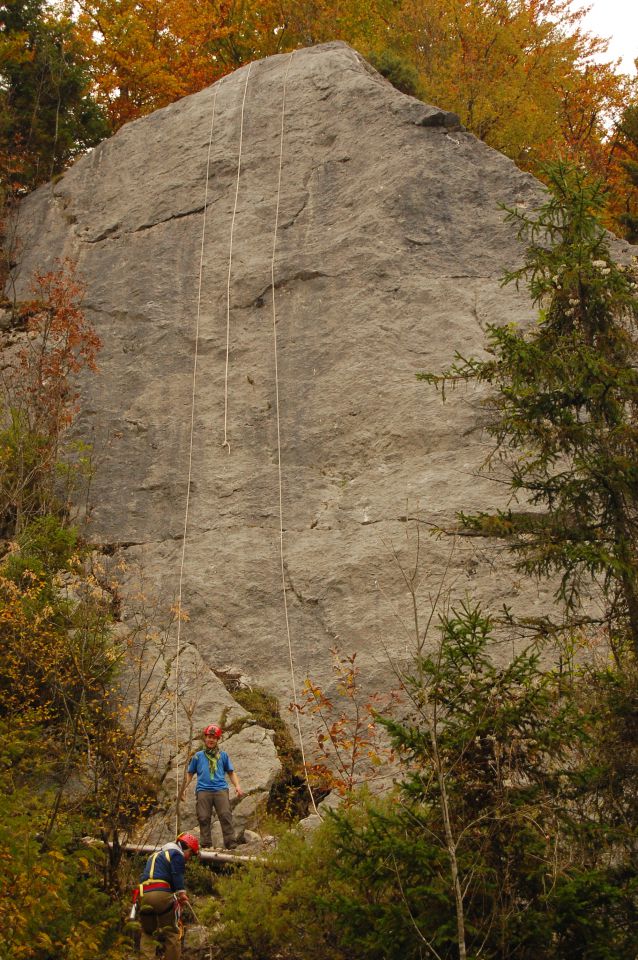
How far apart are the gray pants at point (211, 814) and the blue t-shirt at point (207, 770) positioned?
0.05 m

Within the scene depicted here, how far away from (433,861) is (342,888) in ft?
3.60

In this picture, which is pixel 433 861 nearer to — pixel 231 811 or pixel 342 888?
pixel 342 888

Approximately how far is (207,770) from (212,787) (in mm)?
171

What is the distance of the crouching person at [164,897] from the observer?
7.28 m

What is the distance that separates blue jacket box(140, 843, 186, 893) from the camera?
24.5 feet

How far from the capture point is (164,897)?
7395 mm

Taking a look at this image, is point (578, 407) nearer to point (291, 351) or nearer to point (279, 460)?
point (279, 460)

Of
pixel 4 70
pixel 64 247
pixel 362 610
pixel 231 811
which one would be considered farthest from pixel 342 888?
pixel 4 70

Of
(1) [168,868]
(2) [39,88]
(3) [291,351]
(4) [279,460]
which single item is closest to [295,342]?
(3) [291,351]

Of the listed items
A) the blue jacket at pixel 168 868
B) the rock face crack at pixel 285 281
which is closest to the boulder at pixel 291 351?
the rock face crack at pixel 285 281

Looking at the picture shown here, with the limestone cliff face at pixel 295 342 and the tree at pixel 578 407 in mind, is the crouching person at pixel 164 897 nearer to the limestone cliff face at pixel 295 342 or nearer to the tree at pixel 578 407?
the limestone cliff face at pixel 295 342

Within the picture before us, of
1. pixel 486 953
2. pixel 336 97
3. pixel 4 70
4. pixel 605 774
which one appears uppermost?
pixel 4 70

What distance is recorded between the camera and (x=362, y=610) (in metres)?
11.3

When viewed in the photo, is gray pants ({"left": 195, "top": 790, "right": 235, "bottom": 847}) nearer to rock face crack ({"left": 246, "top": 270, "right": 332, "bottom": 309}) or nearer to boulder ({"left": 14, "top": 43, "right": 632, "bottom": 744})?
boulder ({"left": 14, "top": 43, "right": 632, "bottom": 744})
